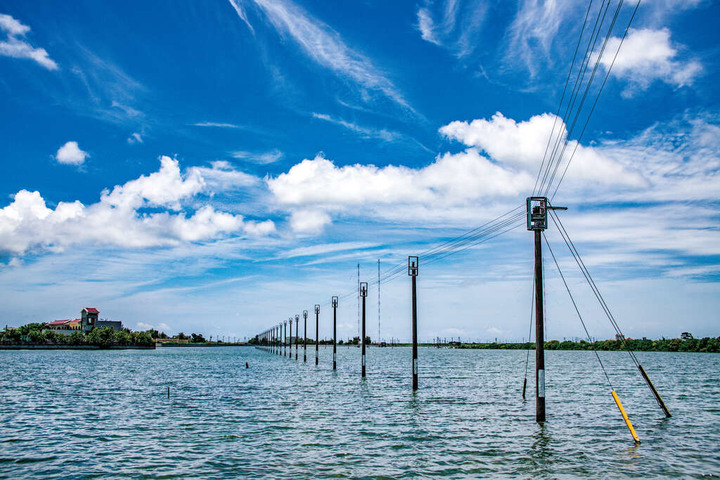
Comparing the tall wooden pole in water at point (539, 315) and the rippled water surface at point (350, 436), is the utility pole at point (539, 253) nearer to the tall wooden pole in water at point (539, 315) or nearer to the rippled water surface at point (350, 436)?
the tall wooden pole in water at point (539, 315)

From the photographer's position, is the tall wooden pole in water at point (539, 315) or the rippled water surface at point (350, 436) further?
the tall wooden pole in water at point (539, 315)

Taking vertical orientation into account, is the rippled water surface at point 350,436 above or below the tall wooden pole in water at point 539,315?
below

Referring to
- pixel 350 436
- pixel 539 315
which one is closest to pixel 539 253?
pixel 539 315

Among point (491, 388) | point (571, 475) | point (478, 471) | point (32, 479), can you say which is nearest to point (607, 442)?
point (571, 475)

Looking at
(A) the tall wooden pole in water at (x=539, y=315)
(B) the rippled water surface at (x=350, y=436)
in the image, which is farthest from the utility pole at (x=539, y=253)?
(B) the rippled water surface at (x=350, y=436)

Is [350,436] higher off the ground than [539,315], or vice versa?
[539,315]

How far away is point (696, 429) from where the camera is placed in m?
31.3

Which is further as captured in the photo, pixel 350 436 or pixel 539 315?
pixel 539 315

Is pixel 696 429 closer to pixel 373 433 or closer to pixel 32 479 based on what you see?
pixel 373 433

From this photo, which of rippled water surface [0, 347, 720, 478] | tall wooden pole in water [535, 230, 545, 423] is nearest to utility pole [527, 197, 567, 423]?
tall wooden pole in water [535, 230, 545, 423]

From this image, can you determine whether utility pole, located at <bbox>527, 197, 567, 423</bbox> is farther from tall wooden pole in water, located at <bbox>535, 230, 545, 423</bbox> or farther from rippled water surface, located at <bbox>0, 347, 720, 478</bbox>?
rippled water surface, located at <bbox>0, 347, 720, 478</bbox>

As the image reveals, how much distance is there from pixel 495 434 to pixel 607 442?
214 inches

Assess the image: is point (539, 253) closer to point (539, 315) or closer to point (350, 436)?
point (539, 315)

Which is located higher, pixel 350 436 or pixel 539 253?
pixel 539 253
